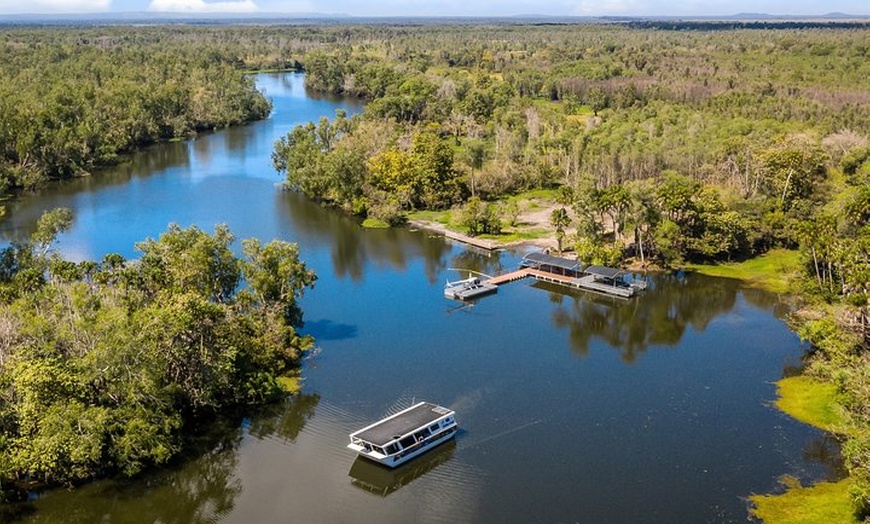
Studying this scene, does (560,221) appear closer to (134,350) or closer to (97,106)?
(134,350)

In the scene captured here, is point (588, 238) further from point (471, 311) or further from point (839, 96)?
point (839, 96)

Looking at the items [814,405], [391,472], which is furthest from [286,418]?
[814,405]

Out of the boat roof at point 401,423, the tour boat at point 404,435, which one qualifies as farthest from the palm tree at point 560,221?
the tour boat at point 404,435

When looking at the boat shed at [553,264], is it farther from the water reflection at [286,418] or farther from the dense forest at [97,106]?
the dense forest at [97,106]

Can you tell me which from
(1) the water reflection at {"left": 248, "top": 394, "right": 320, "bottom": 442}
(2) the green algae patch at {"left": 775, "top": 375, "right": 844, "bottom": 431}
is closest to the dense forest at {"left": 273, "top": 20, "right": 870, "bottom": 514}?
(2) the green algae patch at {"left": 775, "top": 375, "right": 844, "bottom": 431}

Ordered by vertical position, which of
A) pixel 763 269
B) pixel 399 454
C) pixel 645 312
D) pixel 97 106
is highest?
pixel 97 106

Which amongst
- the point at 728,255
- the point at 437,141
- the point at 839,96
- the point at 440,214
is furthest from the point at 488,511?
the point at 839,96
